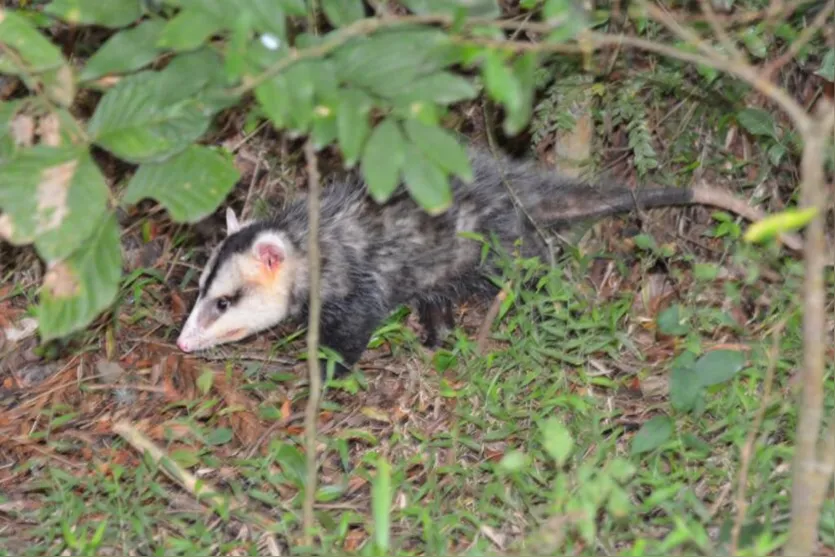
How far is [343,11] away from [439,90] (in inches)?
15.4

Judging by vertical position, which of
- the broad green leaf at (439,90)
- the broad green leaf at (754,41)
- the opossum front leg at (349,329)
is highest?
the broad green leaf at (439,90)

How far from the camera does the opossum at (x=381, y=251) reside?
4.35 m

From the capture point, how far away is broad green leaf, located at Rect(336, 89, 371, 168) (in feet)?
7.69

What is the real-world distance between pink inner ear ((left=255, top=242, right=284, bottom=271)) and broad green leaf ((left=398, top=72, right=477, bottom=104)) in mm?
1975

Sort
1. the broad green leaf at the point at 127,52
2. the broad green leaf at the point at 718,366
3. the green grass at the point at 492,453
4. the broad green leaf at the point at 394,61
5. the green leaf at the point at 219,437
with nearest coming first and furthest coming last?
the broad green leaf at the point at 394,61 → the broad green leaf at the point at 127,52 → the green grass at the point at 492,453 → the broad green leaf at the point at 718,366 → the green leaf at the point at 219,437

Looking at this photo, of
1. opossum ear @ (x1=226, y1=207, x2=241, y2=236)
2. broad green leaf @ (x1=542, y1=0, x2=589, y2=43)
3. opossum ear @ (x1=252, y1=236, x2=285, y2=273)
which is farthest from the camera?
opossum ear @ (x1=226, y1=207, x2=241, y2=236)

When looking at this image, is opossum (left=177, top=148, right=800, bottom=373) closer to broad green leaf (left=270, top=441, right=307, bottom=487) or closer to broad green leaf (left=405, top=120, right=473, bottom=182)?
broad green leaf (left=270, top=441, right=307, bottom=487)

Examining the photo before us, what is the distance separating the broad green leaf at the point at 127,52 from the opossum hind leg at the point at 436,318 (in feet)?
7.02

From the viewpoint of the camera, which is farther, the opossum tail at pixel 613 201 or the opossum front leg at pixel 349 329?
the opossum front leg at pixel 349 329

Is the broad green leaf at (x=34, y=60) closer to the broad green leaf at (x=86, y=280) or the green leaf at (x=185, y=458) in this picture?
the broad green leaf at (x=86, y=280)

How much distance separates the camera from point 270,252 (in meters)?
4.34

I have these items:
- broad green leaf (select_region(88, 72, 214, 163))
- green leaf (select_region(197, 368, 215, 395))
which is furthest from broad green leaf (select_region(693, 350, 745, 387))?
green leaf (select_region(197, 368, 215, 395))

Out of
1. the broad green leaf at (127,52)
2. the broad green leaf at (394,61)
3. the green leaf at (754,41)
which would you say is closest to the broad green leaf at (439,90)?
the broad green leaf at (394,61)

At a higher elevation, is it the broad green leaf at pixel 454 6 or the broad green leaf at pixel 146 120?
the broad green leaf at pixel 454 6
